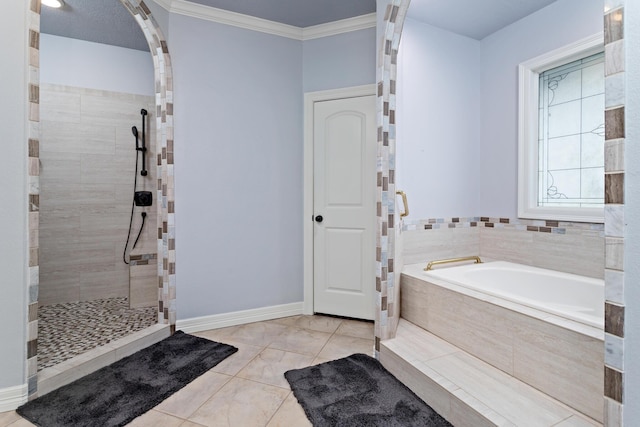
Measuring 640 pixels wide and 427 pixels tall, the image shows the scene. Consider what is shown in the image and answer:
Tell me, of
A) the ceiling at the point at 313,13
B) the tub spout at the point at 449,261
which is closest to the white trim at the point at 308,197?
the ceiling at the point at 313,13

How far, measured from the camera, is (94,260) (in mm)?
3270

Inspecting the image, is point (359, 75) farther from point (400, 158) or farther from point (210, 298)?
point (210, 298)

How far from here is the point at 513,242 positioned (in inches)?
110

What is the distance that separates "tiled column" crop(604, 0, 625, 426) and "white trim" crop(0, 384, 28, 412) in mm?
2495

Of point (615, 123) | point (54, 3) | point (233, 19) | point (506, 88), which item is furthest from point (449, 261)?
point (54, 3)

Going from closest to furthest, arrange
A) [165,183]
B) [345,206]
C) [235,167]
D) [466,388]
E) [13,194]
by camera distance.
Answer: [466,388] < [13,194] < [165,183] < [235,167] < [345,206]

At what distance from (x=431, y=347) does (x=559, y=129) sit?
2020mm

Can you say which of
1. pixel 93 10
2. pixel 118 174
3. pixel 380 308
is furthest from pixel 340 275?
pixel 93 10

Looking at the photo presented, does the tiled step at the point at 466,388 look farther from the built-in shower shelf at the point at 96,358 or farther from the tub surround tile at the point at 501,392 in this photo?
the built-in shower shelf at the point at 96,358

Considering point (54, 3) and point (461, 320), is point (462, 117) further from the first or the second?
point (54, 3)

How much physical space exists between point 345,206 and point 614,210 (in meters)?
2.15

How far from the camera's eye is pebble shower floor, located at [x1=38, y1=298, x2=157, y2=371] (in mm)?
2146

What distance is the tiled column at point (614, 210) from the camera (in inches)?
35.6

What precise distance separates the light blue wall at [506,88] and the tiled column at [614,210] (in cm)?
192
